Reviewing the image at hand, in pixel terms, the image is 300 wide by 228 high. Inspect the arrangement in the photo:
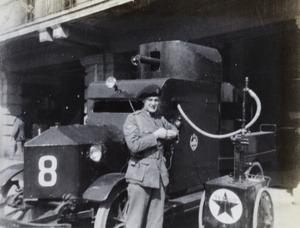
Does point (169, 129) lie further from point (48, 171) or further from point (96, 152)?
point (48, 171)

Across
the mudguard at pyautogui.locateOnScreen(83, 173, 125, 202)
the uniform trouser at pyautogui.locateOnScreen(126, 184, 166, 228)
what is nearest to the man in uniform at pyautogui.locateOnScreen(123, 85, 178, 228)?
the uniform trouser at pyautogui.locateOnScreen(126, 184, 166, 228)

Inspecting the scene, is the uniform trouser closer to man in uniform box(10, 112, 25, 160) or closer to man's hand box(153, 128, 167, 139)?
man's hand box(153, 128, 167, 139)

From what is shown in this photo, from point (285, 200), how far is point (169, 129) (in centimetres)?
332

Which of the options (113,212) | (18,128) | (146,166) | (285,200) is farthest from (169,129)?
(18,128)

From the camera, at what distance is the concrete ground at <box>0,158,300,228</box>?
508cm

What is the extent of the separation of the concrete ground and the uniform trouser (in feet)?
5.40

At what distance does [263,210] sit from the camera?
3912mm

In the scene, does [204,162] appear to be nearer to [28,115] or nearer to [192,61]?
[192,61]

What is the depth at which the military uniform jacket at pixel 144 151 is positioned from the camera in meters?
3.61

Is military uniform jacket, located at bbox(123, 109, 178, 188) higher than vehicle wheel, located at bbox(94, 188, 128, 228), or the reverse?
military uniform jacket, located at bbox(123, 109, 178, 188)

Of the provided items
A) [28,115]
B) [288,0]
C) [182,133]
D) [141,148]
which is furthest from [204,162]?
[28,115]

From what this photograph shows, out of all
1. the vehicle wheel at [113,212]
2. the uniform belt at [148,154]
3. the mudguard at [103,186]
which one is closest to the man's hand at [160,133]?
the uniform belt at [148,154]

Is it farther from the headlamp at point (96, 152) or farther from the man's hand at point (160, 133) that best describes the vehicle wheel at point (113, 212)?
the man's hand at point (160, 133)

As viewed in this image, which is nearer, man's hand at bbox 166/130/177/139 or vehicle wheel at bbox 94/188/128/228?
man's hand at bbox 166/130/177/139
